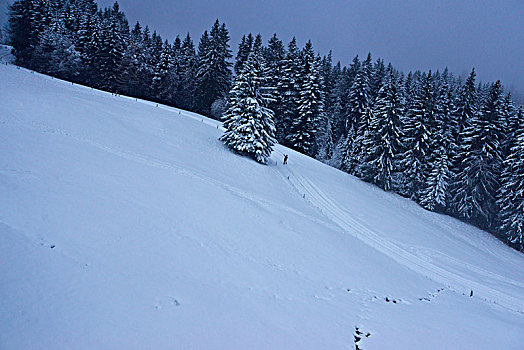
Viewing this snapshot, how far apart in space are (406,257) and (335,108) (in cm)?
4312

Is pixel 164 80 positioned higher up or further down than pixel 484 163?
further down

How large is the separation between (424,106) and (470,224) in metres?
14.2

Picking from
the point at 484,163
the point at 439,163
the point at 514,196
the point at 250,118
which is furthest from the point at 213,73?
the point at 514,196

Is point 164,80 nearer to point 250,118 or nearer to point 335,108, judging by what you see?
point 250,118

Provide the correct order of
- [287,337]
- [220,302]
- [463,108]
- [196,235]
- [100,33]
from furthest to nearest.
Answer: [100,33]
[463,108]
[196,235]
[220,302]
[287,337]

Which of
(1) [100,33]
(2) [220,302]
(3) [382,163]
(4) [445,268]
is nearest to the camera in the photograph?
(2) [220,302]

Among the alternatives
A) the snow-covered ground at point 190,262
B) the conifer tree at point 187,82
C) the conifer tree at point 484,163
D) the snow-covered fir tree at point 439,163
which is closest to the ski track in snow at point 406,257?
the snow-covered ground at point 190,262

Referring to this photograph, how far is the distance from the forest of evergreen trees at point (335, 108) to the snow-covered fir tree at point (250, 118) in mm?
106

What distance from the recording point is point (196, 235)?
930 cm

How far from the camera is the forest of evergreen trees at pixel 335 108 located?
92.1ft

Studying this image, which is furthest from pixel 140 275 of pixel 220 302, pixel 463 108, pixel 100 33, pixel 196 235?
pixel 100 33

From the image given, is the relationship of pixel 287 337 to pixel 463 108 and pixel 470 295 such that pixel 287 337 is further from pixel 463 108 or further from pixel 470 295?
pixel 463 108

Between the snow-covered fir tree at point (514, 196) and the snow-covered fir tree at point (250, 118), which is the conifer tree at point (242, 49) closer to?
the snow-covered fir tree at point (250, 118)

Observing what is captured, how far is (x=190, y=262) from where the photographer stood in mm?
7637
